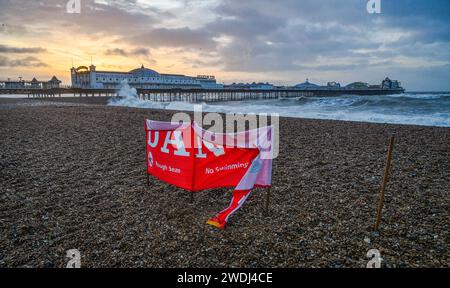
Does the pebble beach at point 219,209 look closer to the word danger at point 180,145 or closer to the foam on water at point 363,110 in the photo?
the word danger at point 180,145

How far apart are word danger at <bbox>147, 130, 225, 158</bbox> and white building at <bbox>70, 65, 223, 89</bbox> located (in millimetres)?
80646

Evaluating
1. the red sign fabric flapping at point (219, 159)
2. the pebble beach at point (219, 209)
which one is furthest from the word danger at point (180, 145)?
the pebble beach at point (219, 209)

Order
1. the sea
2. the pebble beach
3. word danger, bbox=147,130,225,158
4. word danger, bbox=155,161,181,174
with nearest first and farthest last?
the pebble beach → word danger, bbox=147,130,225,158 → word danger, bbox=155,161,181,174 → the sea

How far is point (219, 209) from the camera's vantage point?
14.3 feet

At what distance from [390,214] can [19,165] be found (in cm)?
764

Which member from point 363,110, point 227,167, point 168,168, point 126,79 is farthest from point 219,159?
point 126,79

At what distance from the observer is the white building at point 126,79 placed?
89.8 meters

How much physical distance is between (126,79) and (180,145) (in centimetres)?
10264

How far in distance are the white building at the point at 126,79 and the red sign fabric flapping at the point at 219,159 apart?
81.1 m

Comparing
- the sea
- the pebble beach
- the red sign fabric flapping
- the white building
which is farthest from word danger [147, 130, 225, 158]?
the white building

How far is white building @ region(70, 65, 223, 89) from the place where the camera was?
295ft

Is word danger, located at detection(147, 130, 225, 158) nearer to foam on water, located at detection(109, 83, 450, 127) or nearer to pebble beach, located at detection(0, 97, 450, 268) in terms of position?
pebble beach, located at detection(0, 97, 450, 268)

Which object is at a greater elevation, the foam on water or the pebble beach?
the foam on water

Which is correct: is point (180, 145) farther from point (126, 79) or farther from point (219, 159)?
point (126, 79)
